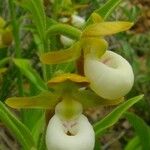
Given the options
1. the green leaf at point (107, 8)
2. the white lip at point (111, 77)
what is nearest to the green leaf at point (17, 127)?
the white lip at point (111, 77)

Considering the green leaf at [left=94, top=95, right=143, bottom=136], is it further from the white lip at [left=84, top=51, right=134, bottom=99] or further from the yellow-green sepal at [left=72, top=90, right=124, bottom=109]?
the white lip at [left=84, top=51, right=134, bottom=99]

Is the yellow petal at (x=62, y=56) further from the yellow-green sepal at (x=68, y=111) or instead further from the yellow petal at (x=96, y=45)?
the yellow-green sepal at (x=68, y=111)

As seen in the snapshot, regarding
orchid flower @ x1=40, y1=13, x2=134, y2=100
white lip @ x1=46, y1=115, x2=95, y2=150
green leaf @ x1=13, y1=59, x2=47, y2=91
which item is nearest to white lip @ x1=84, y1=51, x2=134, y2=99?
orchid flower @ x1=40, y1=13, x2=134, y2=100

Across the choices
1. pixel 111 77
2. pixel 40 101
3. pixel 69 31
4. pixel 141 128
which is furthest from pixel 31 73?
pixel 141 128

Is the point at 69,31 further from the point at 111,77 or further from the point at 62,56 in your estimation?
the point at 111,77

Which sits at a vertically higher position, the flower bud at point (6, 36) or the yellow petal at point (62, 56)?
the yellow petal at point (62, 56)

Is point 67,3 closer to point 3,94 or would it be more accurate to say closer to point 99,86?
point 3,94
